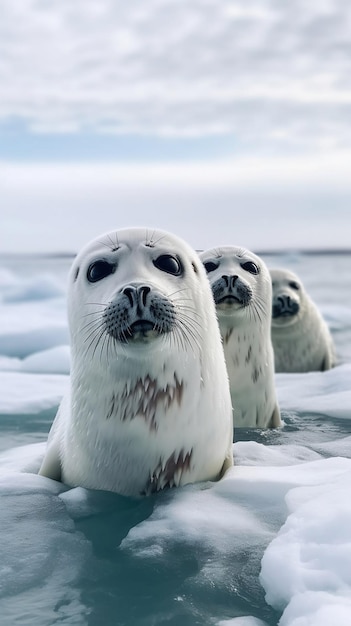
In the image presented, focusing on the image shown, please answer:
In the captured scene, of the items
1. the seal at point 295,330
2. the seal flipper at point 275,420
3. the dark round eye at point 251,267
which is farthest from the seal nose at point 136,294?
the seal at point 295,330

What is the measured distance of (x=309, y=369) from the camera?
6684 millimetres

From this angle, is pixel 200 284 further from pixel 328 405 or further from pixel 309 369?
pixel 309 369

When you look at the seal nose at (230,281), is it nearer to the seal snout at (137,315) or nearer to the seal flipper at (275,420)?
the seal flipper at (275,420)

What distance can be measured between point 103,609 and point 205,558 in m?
0.42

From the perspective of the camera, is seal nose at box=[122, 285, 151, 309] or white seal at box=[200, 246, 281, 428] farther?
white seal at box=[200, 246, 281, 428]

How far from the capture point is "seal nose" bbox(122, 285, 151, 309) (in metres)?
2.54

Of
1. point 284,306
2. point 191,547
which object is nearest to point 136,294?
point 191,547

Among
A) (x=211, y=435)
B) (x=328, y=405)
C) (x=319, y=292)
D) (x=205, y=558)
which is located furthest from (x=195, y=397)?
(x=319, y=292)

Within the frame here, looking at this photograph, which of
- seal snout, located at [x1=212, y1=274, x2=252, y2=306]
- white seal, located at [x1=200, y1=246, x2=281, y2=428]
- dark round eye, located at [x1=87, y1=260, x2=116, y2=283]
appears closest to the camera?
dark round eye, located at [x1=87, y1=260, x2=116, y2=283]

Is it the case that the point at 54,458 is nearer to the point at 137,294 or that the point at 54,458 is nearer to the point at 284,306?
the point at 137,294

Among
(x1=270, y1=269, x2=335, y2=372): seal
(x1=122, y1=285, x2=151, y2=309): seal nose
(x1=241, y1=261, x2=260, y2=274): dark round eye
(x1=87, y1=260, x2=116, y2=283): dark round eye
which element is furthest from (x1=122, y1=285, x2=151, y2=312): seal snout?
(x1=270, y1=269, x2=335, y2=372): seal

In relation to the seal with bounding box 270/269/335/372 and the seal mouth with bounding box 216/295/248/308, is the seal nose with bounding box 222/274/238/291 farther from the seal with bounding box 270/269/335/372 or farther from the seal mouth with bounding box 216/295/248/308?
the seal with bounding box 270/269/335/372

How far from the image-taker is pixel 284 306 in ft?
20.3

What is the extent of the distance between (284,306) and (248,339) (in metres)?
2.05
